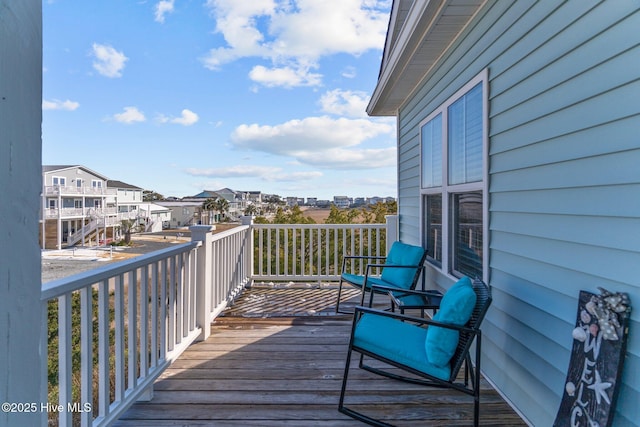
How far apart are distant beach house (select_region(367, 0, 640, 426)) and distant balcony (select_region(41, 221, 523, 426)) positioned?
28.6 inches

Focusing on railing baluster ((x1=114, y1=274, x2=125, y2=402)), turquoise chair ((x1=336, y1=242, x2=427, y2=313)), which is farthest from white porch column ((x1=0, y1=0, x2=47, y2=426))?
turquoise chair ((x1=336, y1=242, x2=427, y2=313))

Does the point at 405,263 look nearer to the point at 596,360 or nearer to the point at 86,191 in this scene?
the point at 596,360

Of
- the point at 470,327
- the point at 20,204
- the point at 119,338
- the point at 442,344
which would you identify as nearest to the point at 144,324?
the point at 119,338

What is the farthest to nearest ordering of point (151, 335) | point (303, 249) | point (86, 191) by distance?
point (86, 191), point (303, 249), point (151, 335)

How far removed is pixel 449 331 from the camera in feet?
5.83

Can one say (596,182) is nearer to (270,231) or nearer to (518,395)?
(518,395)

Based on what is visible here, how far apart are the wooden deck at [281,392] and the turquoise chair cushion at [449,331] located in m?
0.41

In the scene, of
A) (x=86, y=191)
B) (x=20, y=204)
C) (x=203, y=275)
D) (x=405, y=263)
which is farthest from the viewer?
(x=86, y=191)

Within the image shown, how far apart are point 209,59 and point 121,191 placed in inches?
855


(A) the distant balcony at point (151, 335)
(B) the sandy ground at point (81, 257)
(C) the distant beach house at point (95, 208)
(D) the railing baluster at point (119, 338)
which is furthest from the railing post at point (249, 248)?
(C) the distant beach house at point (95, 208)

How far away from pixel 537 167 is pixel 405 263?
1.91 m

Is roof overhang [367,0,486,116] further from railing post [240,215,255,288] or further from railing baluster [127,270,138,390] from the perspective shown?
railing baluster [127,270,138,390]

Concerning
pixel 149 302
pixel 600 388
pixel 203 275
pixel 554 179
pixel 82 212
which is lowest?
pixel 149 302

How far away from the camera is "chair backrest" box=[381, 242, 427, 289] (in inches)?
133
